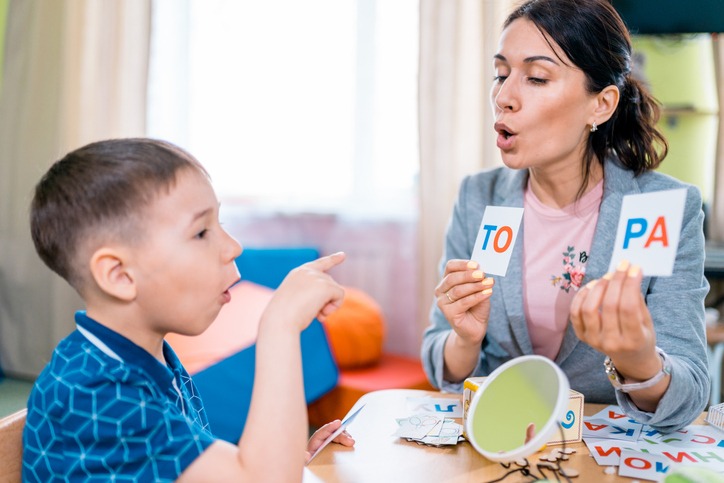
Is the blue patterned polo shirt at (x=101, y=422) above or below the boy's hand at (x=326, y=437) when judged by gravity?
above

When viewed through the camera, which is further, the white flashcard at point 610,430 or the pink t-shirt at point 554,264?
the pink t-shirt at point 554,264

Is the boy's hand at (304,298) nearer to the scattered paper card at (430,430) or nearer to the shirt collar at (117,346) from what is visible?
the shirt collar at (117,346)

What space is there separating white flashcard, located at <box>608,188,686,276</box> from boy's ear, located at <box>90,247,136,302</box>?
612mm

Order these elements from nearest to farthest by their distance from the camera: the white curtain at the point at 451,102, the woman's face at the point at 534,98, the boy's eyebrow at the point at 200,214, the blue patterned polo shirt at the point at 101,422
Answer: the blue patterned polo shirt at the point at 101,422 → the boy's eyebrow at the point at 200,214 → the woman's face at the point at 534,98 → the white curtain at the point at 451,102

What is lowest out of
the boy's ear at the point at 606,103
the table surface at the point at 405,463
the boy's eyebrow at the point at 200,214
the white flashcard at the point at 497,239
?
the table surface at the point at 405,463

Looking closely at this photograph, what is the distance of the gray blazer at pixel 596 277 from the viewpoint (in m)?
1.17

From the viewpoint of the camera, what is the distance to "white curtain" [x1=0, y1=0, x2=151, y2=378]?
329 centimetres

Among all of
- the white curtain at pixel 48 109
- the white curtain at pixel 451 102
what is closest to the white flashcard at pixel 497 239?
the white curtain at pixel 451 102

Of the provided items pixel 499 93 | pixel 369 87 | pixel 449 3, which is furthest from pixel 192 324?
pixel 369 87

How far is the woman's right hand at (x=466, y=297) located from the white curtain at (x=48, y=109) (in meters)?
2.42

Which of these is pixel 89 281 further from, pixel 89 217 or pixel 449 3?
pixel 449 3

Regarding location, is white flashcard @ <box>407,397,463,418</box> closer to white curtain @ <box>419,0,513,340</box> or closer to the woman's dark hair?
the woman's dark hair

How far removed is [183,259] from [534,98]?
799 millimetres

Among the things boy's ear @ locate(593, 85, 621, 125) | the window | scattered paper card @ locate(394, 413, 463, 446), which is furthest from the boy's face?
the window
